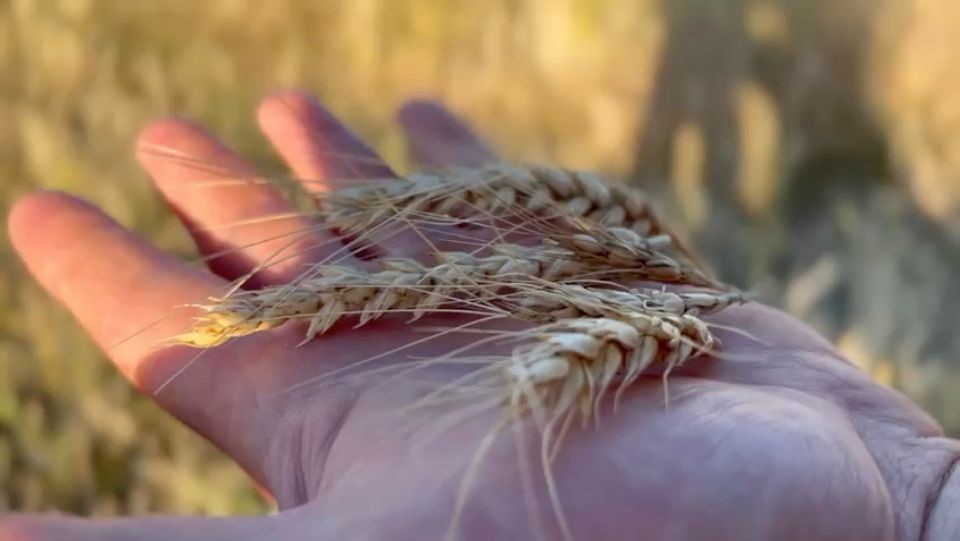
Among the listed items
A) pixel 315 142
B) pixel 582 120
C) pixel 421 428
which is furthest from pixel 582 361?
pixel 582 120

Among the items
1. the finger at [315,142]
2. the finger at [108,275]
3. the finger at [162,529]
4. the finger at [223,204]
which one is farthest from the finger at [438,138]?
the finger at [162,529]

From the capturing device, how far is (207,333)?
813 millimetres

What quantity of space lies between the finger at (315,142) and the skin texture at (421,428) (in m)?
0.02

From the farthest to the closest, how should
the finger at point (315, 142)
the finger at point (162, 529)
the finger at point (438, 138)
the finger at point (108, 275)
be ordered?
1. the finger at point (438, 138)
2. the finger at point (315, 142)
3. the finger at point (108, 275)
4. the finger at point (162, 529)

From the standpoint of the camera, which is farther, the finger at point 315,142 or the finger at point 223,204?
the finger at point 315,142

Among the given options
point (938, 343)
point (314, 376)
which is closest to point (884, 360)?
point (938, 343)

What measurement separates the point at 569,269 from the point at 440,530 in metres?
0.36

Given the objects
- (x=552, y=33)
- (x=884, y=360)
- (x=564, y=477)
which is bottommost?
(x=884, y=360)

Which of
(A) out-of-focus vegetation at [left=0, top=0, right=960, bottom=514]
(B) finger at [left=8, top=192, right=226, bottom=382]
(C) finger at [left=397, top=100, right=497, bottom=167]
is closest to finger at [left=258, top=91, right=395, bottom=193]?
(C) finger at [left=397, top=100, right=497, bottom=167]

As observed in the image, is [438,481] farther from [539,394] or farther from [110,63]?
[110,63]

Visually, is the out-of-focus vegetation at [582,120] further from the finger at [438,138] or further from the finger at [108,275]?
the finger at [108,275]

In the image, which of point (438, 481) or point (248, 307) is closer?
point (438, 481)

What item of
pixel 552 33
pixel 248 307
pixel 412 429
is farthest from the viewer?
pixel 552 33

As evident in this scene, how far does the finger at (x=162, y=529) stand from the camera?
573 mm
